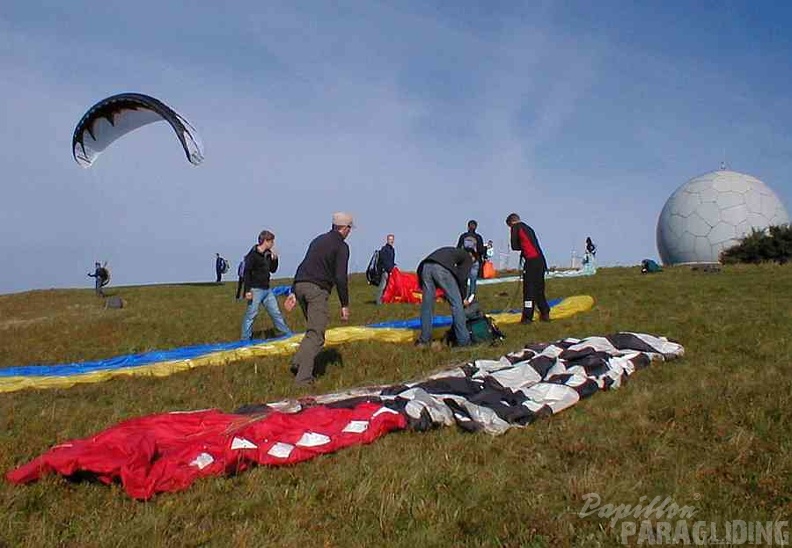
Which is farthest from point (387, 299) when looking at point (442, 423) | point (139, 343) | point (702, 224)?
point (702, 224)

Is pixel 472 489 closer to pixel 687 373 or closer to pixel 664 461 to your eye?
pixel 664 461

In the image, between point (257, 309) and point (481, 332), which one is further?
point (257, 309)

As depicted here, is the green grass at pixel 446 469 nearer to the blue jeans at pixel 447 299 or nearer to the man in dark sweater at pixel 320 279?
the man in dark sweater at pixel 320 279

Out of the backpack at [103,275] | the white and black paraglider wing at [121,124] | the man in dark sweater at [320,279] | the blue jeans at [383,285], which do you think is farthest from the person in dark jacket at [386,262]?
the backpack at [103,275]

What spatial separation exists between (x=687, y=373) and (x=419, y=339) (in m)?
3.91

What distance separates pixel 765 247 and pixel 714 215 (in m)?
4.70

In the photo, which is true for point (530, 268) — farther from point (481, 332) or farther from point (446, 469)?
point (446, 469)

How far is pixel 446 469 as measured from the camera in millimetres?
4203

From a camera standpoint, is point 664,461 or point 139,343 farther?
point 139,343

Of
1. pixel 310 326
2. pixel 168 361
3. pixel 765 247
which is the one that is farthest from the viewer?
pixel 765 247

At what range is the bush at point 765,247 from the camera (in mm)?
27562

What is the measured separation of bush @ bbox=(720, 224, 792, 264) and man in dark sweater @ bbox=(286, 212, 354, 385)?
24909mm

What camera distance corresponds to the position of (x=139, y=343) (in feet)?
38.5

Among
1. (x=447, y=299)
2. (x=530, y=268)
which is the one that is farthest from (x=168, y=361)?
(x=530, y=268)
